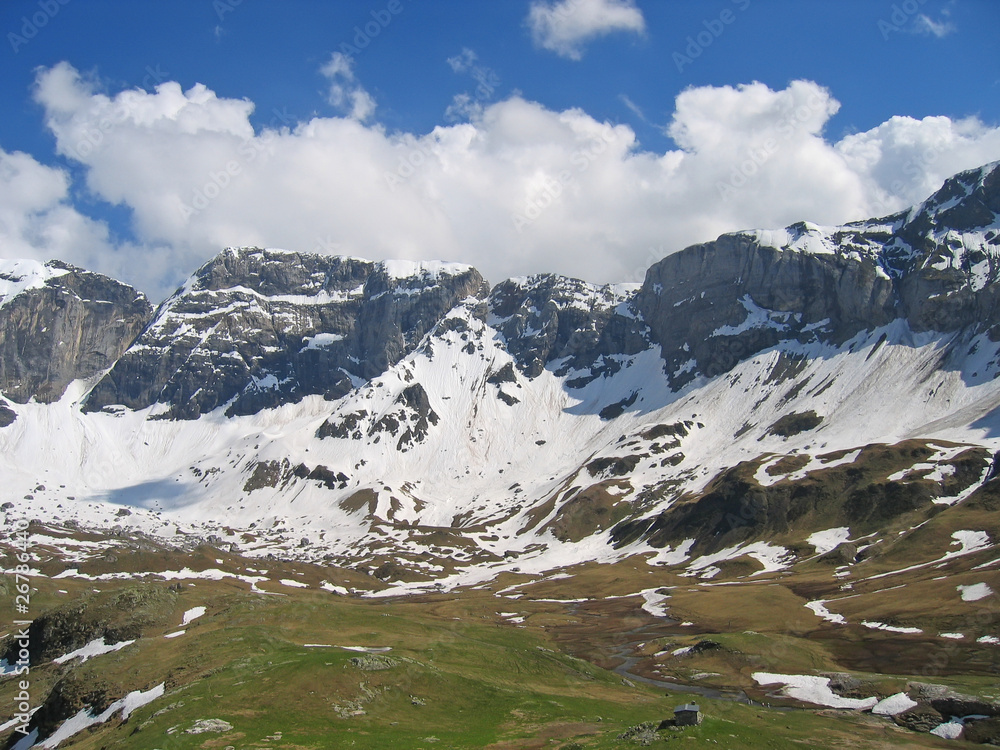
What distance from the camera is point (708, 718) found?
4672 centimetres

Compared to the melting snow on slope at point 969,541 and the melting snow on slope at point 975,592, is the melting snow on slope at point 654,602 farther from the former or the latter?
the melting snow on slope at point 969,541

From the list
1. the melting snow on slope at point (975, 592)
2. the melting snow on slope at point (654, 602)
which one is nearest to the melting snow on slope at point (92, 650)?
the melting snow on slope at point (654, 602)

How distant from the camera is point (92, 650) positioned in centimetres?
7531

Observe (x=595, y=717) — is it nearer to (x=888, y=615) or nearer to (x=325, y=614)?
(x=325, y=614)

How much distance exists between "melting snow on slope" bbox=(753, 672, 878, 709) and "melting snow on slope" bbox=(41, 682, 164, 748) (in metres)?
62.4

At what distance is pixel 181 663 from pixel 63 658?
2898 centimetres

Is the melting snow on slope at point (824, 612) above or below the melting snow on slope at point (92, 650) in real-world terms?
below

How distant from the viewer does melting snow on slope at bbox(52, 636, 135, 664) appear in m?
73.3

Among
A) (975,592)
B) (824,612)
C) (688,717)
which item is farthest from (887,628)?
(688,717)

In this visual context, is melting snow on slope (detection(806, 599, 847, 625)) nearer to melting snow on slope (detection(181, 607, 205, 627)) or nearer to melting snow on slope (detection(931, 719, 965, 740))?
melting snow on slope (detection(931, 719, 965, 740))

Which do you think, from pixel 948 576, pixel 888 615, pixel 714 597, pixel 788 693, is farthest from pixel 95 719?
pixel 948 576

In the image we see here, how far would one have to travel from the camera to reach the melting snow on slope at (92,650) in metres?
73.3

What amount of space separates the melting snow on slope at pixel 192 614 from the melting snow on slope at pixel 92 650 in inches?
342

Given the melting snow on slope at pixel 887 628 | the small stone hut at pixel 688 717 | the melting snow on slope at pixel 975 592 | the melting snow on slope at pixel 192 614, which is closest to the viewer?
the small stone hut at pixel 688 717
